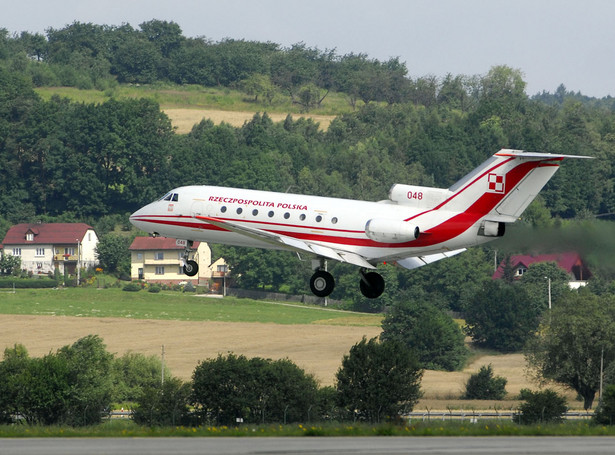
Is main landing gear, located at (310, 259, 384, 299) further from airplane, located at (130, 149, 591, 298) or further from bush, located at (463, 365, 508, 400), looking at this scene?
Result: bush, located at (463, 365, 508, 400)

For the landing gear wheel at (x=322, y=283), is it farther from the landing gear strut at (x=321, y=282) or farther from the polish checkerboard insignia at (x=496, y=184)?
the polish checkerboard insignia at (x=496, y=184)

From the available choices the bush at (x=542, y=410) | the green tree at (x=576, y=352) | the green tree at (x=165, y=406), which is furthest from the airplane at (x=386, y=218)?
the green tree at (x=576, y=352)

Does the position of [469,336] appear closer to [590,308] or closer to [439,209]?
[590,308]

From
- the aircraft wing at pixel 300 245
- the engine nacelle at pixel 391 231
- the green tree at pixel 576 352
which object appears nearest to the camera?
the engine nacelle at pixel 391 231

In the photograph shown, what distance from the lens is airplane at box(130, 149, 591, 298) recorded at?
6319cm

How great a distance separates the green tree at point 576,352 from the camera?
14388 centimetres

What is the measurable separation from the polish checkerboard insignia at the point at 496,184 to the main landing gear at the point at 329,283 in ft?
23.9

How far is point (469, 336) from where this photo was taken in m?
176

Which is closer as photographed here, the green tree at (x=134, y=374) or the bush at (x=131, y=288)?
the green tree at (x=134, y=374)

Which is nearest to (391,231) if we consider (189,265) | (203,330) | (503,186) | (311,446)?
(503,186)

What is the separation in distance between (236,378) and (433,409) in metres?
19.2

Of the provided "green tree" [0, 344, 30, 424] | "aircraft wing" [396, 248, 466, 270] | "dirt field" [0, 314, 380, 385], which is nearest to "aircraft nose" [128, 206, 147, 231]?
"aircraft wing" [396, 248, 466, 270]

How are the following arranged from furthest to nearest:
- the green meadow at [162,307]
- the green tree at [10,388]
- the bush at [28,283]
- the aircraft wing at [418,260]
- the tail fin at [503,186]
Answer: the bush at [28,283]
the green meadow at [162,307]
the green tree at [10,388]
the aircraft wing at [418,260]
the tail fin at [503,186]

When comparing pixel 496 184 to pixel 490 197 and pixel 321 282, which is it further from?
pixel 321 282
